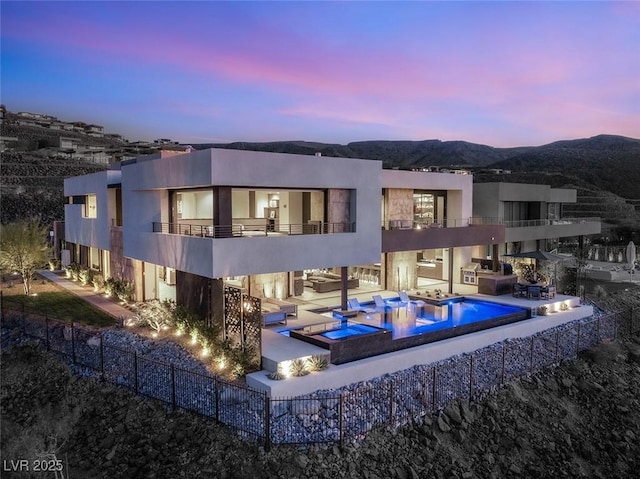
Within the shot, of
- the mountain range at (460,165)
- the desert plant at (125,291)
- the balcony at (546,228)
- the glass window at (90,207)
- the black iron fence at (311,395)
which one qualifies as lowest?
the black iron fence at (311,395)

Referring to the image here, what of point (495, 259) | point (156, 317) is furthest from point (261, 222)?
point (495, 259)

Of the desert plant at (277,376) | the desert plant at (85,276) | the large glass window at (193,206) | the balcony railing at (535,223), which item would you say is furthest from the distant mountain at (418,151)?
the desert plant at (277,376)

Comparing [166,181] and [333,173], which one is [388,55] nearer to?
[333,173]

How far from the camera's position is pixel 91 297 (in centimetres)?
2281

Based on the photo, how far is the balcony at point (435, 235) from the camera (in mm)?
21562

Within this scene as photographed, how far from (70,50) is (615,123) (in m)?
66.9

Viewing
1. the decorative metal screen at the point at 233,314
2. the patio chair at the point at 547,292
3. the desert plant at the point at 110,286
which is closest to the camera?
the decorative metal screen at the point at 233,314

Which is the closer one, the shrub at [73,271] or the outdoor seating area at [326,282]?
the outdoor seating area at [326,282]

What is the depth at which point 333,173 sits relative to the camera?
1786 centimetres

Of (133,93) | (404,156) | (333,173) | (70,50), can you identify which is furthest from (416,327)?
(404,156)

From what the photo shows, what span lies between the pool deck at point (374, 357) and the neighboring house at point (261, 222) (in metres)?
2.97

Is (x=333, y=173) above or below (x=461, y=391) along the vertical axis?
above

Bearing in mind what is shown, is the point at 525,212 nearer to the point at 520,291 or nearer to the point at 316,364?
the point at 520,291

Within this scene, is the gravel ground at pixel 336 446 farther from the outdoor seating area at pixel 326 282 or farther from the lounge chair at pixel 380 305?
the outdoor seating area at pixel 326 282
